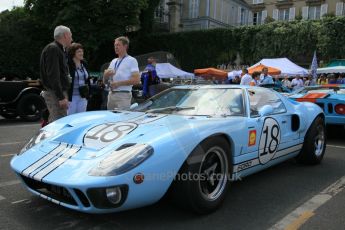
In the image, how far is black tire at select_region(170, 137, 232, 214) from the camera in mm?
3086

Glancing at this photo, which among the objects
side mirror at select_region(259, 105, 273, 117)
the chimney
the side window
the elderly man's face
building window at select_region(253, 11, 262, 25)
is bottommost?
side mirror at select_region(259, 105, 273, 117)

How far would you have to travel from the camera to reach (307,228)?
3.17 metres

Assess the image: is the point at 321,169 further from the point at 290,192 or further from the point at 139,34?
the point at 139,34

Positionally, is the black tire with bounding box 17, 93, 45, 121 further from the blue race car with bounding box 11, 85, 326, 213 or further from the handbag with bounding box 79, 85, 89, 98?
the blue race car with bounding box 11, 85, 326, 213

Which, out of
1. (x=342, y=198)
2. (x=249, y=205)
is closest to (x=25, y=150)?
(x=249, y=205)

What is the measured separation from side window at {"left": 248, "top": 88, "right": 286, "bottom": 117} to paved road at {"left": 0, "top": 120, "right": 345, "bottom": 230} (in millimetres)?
822

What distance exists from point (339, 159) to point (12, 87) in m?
7.86

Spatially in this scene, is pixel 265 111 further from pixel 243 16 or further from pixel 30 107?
pixel 243 16

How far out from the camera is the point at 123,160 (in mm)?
2832

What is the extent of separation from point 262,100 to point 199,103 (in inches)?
35.5

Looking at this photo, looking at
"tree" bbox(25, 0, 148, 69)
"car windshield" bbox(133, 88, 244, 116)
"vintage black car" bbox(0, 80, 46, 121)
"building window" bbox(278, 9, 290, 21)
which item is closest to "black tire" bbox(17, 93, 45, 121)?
"vintage black car" bbox(0, 80, 46, 121)

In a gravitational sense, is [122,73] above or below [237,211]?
above

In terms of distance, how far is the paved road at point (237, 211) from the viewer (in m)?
3.11

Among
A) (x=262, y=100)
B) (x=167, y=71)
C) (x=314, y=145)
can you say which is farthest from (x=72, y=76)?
(x=167, y=71)
